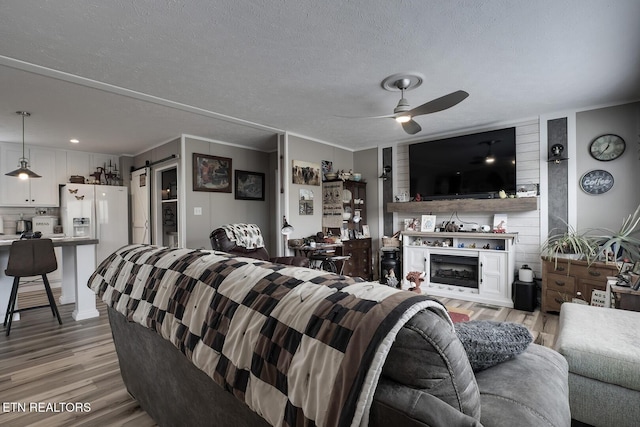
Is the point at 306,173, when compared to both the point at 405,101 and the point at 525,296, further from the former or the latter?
the point at 525,296

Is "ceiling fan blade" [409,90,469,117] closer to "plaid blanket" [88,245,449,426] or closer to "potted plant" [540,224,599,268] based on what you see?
"plaid blanket" [88,245,449,426]

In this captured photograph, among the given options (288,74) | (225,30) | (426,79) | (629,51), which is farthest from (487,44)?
(225,30)

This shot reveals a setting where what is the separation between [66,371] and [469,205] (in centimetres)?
468

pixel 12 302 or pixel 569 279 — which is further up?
pixel 569 279

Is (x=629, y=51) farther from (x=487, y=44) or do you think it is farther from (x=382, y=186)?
(x=382, y=186)

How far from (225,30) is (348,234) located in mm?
3700

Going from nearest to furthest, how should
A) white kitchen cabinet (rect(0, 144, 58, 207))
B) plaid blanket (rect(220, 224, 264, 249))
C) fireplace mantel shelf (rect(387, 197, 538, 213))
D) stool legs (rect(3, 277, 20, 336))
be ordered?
stool legs (rect(3, 277, 20, 336)) < plaid blanket (rect(220, 224, 264, 249)) < fireplace mantel shelf (rect(387, 197, 538, 213)) < white kitchen cabinet (rect(0, 144, 58, 207))

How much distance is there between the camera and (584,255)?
339 centimetres

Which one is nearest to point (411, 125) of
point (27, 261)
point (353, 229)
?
point (353, 229)

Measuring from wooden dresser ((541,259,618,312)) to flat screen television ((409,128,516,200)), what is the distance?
1099 millimetres

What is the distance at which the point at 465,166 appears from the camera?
4.40m

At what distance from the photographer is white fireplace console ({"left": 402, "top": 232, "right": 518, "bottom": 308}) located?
3.94 meters

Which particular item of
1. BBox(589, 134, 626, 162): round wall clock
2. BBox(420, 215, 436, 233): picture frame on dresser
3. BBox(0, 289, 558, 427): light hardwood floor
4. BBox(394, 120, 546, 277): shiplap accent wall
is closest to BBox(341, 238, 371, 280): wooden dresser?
BBox(420, 215, 436, 233): picture frame on dresser

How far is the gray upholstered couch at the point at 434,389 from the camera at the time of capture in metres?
0.62
